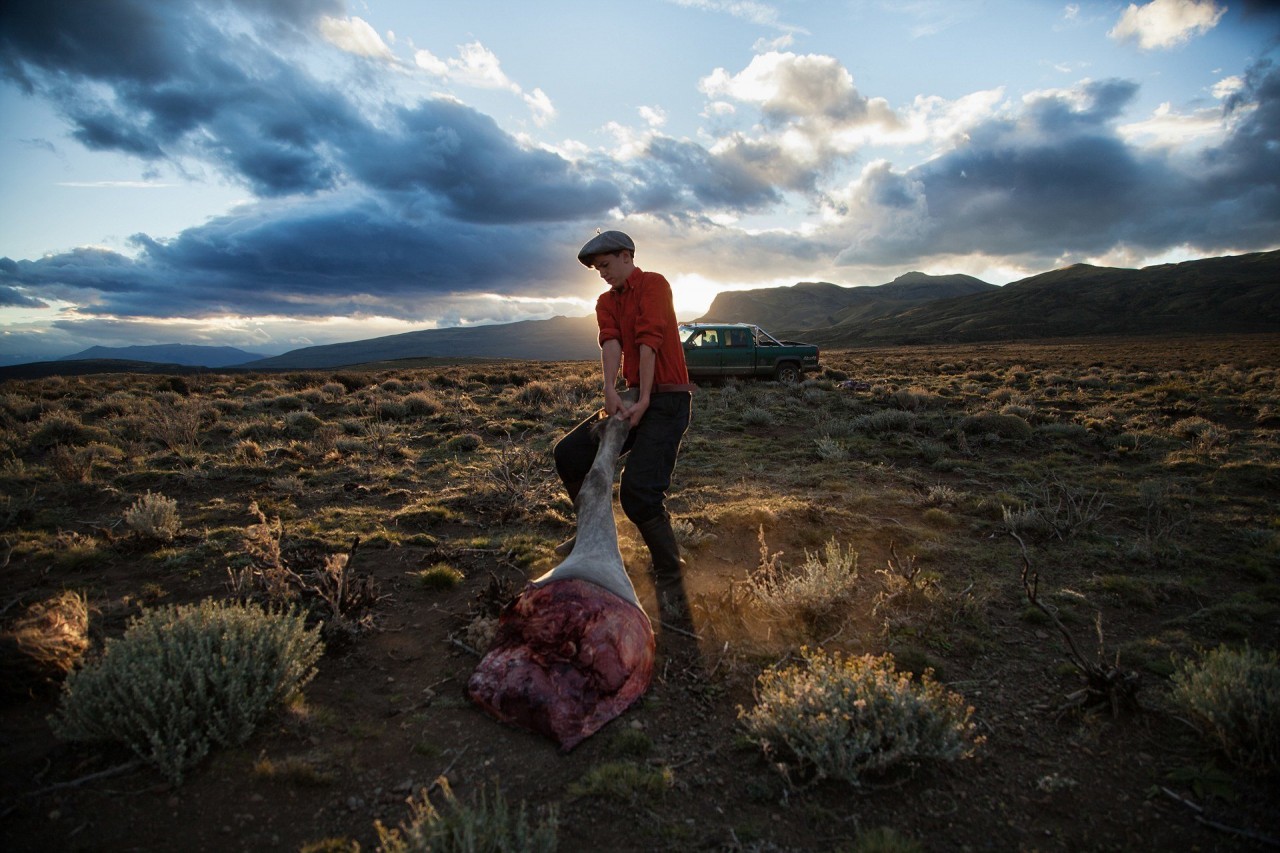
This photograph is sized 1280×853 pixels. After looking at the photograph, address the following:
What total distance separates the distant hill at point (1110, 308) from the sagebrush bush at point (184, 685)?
281ft

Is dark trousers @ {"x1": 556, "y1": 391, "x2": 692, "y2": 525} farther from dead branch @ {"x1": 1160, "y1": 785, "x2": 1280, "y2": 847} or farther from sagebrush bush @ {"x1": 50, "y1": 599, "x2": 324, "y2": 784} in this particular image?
dead branch @ {"x1": 1160, "y1": 785, "x2": 1280, "y2": 847}

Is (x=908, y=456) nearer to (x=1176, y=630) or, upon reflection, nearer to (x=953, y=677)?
(x=1176, y=630)

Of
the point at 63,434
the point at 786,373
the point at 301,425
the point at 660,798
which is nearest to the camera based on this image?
the point at 660,798

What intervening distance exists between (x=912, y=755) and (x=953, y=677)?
100 cm

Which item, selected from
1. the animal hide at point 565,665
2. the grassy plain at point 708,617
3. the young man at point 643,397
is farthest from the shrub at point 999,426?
the animal hide at point 565,665

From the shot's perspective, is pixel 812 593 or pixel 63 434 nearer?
pixel 812 593

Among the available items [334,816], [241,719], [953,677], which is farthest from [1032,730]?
[241,719]

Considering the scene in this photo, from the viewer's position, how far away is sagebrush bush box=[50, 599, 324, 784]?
2516 millimetres

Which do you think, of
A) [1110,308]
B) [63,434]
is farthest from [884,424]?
[1110,308]

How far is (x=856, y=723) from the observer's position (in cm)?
266

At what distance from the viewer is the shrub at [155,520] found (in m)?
5.22

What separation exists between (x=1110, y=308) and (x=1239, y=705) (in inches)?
5048

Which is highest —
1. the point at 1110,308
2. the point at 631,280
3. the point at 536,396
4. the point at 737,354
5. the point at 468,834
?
the point at 1110,308

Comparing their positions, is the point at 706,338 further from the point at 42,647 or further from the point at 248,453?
the point at 42,647
